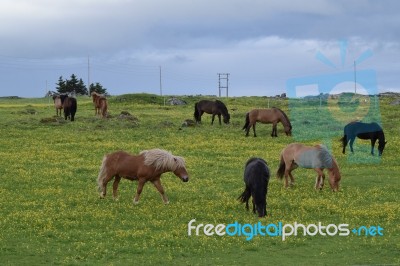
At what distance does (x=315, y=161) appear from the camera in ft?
73.8

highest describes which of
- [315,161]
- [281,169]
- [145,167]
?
[145,167]

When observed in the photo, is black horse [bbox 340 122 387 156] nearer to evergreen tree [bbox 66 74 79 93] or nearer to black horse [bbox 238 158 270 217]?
black horse [bbox 238 158 270 217]

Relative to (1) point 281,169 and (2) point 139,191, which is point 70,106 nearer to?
(1) point 281,169

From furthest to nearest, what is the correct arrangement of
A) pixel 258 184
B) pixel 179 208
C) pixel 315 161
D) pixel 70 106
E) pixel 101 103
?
pixel 101 103, pixel 70 106, pixel 315 161, pixel 179 208, pixel 258 184

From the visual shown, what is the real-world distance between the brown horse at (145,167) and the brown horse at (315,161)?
16.1 feet

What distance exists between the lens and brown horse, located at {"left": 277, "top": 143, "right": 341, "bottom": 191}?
22422 mm

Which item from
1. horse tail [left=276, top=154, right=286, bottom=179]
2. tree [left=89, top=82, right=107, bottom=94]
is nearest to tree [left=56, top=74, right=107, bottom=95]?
tree [left=89, top=82, right=107, bottom=94]

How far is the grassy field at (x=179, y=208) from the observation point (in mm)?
14641

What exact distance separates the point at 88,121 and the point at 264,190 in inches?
1240

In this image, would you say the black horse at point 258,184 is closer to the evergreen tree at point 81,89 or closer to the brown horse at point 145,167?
the brown horse at point 145,167

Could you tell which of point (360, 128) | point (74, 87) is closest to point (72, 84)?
point (74, 87)

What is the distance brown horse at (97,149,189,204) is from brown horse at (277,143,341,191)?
4.91m

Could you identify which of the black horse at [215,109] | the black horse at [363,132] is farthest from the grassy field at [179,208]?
the black horse at [215,109]

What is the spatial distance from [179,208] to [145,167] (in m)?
1.69
